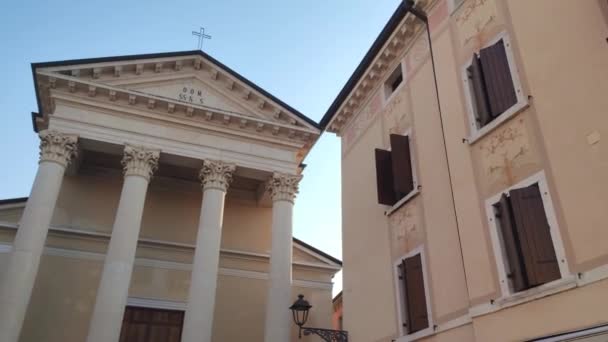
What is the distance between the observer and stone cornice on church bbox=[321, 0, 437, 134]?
12.2 metres

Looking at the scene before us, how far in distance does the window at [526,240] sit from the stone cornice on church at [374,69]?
5758 mm

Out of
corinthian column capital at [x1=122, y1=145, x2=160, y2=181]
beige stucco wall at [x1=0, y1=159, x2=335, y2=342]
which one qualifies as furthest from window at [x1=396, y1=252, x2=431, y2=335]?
corinthian column capital at [x1=122, y1=145, x2=160, y2=181]

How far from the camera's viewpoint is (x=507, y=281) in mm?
7438

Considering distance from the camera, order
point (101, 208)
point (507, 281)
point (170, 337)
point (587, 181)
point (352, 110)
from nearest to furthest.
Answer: point (587, 181), point (507, 281), point (352, 110), point (170, 337), point (101, 208)

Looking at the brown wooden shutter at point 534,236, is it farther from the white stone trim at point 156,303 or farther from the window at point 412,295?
the white stone trim at point 156,303

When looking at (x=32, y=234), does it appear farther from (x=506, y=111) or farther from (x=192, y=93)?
(x=506, y=111)

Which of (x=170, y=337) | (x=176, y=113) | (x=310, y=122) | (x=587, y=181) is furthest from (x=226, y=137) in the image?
(x=587, y=181)

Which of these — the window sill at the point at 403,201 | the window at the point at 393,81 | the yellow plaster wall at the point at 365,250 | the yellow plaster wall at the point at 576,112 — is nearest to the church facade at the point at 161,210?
the yellow plaster wall at the point at 365,250

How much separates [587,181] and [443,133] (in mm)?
3637

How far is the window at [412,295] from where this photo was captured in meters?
9.68

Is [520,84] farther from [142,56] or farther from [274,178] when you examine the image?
[142,56]

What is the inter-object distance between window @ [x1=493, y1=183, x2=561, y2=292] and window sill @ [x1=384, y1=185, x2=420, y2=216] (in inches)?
113

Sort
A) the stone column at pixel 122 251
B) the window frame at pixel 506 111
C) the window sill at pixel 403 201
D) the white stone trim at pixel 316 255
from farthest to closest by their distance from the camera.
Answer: the white stone trim at pixel 316 255 < the stone column at pixel 122 251 < the window sill at pixel 403 201 < the window frame at pixel 506 111

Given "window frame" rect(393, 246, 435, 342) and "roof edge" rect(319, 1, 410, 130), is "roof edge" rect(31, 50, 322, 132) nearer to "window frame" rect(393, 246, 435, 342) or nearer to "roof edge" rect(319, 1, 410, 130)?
"roof edge" rect(319, 1, 410, 130)
